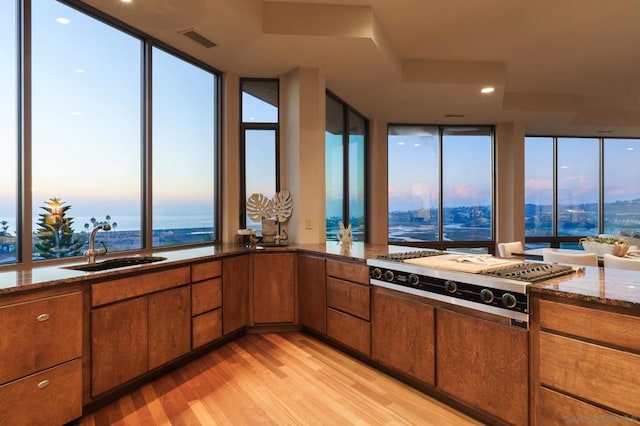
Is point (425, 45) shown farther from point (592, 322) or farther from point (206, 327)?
point (206, 327)

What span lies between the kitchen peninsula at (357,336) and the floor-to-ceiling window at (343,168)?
1.67 m

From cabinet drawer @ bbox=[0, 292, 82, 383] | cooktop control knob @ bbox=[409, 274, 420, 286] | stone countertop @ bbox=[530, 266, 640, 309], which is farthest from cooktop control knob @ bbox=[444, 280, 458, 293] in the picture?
cabinet drawer @ bbox=[0, 292, 82, 383]

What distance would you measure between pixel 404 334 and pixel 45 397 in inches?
82.2

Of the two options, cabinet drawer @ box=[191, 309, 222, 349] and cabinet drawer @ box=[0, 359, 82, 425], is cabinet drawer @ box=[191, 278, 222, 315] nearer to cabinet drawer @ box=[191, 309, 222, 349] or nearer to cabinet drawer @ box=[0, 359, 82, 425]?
cabinet drawer @ box=[191, 309, 222, 349]

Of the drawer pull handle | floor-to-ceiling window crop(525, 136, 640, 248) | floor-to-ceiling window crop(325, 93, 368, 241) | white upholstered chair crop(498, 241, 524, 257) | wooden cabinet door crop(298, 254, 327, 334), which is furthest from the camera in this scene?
floor-to-ceiling window crop(525, 136, 640, 248)

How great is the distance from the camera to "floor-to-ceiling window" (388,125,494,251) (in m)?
6.39

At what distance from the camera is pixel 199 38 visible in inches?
125

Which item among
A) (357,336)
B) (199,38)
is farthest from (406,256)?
(199,38)

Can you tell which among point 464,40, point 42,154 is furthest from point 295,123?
point 42,154

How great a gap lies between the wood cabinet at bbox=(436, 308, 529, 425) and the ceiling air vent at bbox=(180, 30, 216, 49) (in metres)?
2.98

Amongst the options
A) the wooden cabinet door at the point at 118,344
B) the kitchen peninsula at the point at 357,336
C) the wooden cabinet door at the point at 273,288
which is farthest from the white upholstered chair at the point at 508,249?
the wooden cabinet door at the point at 118,344

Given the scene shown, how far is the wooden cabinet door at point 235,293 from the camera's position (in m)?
3.15

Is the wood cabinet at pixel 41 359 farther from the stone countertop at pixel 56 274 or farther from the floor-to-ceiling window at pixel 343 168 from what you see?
the floor-to-ceiling window at pixel 343 168

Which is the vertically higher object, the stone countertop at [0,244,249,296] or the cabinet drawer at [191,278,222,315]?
the stone countertop at [0,244,249,296]
